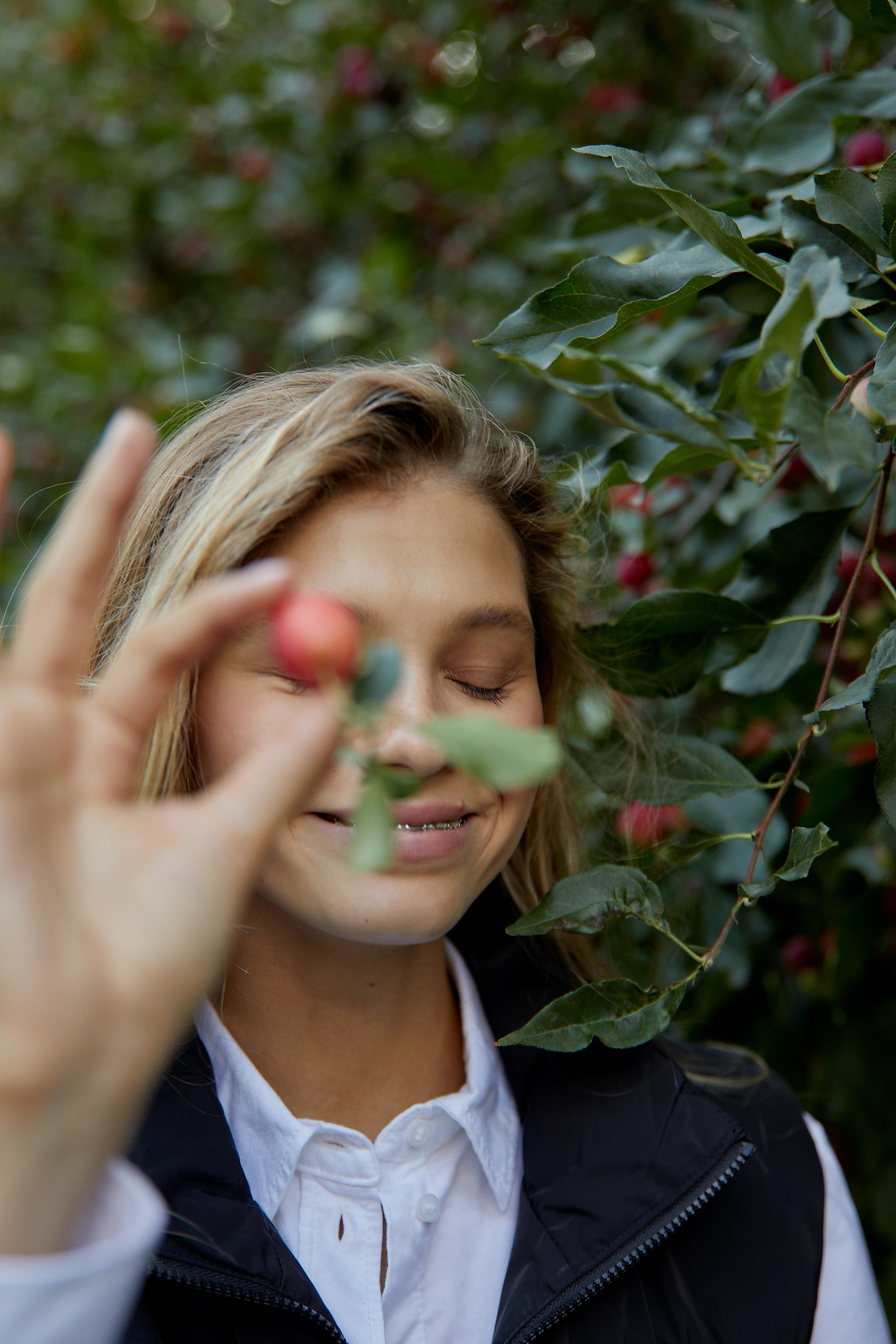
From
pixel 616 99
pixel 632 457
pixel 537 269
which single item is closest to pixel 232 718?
pixel 632 457

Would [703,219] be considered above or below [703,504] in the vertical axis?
above

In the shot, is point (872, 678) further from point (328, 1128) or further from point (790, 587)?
point (328, 1128)

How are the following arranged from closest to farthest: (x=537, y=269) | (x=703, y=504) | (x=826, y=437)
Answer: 1. (x=826, y=437)
2. (x=703, y=504)
3. (x=537, y=269)

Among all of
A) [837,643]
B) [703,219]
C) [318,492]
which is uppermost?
[703,219]

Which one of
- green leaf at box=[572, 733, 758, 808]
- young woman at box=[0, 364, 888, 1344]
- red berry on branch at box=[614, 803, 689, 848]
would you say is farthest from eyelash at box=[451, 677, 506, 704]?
red berry on branch at box=[614, 803, 689, 848]

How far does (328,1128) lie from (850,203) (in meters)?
0.90

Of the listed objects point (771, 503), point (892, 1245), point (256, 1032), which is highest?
point (771, 503)

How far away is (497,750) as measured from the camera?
46 centimetres

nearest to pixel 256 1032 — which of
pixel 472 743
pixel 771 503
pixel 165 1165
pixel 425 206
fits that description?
pixel 165 1165

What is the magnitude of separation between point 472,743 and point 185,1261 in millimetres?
600

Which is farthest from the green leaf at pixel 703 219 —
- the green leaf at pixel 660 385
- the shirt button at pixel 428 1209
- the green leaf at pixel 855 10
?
the shirt button at pixel 428 1209

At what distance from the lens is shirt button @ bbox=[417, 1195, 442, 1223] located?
1002 mm

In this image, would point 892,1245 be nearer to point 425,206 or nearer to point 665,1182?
point 665,1182

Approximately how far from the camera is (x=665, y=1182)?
3.36 ft
